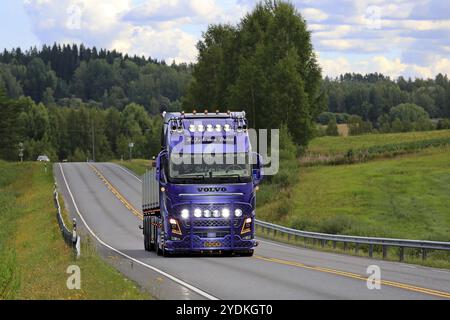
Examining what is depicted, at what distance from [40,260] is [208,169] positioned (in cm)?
782

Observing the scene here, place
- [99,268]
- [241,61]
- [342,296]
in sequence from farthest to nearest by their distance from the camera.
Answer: [241,61], [99,268], [342,296]

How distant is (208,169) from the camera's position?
26.1m

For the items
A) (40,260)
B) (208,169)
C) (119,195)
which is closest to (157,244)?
(40,260)

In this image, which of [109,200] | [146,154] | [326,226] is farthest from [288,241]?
[146,154]

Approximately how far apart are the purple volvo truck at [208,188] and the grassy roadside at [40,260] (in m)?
2.69

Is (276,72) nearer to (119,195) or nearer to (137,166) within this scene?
(119,195)

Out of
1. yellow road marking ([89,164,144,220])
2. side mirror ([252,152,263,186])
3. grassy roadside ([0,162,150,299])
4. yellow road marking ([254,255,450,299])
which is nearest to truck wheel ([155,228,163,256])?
grassy roadside ([0,162,150,299])

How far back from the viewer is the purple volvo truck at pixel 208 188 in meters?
26.0

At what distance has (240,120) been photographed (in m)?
27.4

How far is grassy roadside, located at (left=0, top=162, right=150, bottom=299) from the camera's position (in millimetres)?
17891

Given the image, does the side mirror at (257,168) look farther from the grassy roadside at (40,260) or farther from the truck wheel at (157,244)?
the grassy roadside at (40,260)

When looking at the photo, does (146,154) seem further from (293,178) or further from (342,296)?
(342,296)

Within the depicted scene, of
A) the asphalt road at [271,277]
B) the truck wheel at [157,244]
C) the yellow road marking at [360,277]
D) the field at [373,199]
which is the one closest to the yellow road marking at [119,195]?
the field at [373,199]

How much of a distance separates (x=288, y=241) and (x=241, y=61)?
46342mm
